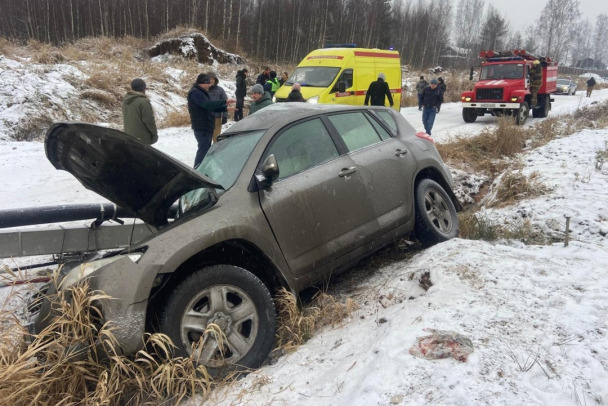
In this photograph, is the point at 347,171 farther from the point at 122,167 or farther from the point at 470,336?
the point at 122,167

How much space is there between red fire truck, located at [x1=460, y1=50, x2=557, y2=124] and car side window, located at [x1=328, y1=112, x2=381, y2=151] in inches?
504

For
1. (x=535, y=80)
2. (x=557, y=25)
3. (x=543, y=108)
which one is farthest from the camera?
(x=557, y=25)

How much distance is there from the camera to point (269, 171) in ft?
10.5

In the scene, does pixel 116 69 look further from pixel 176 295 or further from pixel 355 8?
pixel 355 8

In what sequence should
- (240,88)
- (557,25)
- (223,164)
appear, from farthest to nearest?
(557,25)
(240,88)
(223,164)

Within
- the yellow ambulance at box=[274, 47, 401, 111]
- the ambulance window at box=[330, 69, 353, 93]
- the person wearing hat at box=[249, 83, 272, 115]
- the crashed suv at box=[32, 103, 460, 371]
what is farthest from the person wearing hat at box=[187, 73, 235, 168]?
the ambulance window at box=[330, 69, 353, 93]

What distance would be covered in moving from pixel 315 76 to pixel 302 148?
30.9 ft

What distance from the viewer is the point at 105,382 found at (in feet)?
8.37

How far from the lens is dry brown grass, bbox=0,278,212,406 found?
8.33 feet

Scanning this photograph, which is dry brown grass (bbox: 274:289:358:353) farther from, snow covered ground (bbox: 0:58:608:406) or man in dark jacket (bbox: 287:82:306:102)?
man in dark jacket (bbox: 287:82:306:102)

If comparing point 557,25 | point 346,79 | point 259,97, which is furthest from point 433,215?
point 557,25

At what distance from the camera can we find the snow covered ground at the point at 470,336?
2.25m

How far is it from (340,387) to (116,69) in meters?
19.0

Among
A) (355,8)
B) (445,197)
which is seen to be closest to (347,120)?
(445,197)
